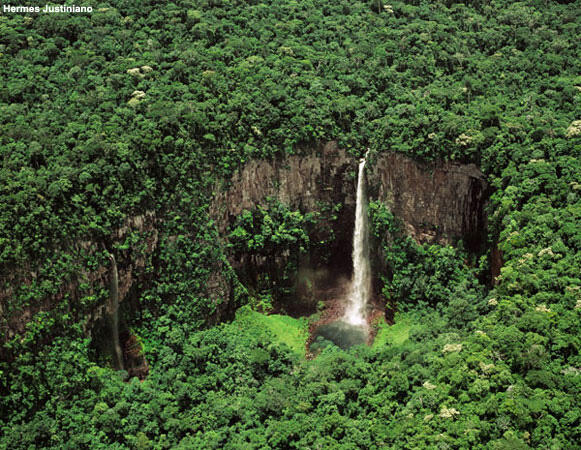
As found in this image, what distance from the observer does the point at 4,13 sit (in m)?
48.1

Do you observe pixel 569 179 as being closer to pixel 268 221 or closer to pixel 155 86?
pixel 268 221

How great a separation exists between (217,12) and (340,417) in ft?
99.6

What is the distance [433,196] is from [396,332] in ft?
26.6

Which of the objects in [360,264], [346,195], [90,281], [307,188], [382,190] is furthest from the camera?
[360,264]

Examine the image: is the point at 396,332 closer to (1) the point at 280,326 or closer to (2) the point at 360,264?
(2) the point at 360,264

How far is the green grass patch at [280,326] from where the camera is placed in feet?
139

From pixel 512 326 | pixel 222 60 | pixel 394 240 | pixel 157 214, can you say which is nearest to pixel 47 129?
pixel 157 214

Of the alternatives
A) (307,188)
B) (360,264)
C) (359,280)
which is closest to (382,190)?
(307,188)

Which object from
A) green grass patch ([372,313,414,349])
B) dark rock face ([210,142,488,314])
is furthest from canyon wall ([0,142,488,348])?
green grass patch ([372,313,414,349])

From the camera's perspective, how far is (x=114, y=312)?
38.2 metres

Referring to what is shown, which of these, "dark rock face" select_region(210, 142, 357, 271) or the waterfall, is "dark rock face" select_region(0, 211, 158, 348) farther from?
"dark rock face" select_region(210, 142, 357, 271)

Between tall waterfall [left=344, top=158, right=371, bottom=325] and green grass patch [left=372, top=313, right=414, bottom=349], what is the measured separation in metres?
2.22

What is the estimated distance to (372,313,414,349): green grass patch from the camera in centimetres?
4153

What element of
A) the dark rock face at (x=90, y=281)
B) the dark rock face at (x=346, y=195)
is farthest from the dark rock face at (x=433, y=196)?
the dark rock face at (x=90, y=281)
